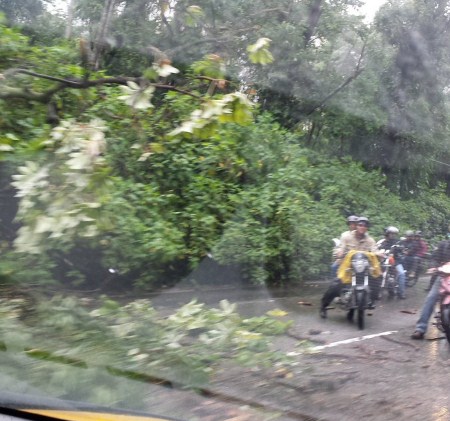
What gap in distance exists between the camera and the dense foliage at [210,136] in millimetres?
6895

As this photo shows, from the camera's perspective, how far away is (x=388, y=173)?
17.3m

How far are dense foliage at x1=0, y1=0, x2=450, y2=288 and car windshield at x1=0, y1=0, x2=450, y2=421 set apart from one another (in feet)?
0.12

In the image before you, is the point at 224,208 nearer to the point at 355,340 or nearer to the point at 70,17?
the point at 355,340

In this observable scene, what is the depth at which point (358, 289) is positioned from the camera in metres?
9.06

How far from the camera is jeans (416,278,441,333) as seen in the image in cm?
845

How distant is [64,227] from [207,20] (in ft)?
25.9

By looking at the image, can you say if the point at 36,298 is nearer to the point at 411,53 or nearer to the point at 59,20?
the point at 59,20

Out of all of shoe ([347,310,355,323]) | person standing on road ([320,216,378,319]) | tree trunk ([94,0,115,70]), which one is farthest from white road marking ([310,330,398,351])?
tree trunk ([94,0,115,70])

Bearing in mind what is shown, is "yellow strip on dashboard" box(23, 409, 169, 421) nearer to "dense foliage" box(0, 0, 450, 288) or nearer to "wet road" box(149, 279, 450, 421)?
"wet road" box(149, 279, 450, 421)

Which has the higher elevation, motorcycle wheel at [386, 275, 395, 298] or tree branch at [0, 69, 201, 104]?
tree branch at [0, 69, 201, 104]

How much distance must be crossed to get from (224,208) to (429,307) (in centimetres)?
376

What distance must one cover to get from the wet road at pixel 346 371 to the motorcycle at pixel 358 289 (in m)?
0.24

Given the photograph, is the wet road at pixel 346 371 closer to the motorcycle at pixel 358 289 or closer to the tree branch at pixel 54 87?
the motorcycle at pixel 358 289

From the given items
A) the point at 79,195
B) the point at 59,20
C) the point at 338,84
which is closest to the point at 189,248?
the point at 79,195
